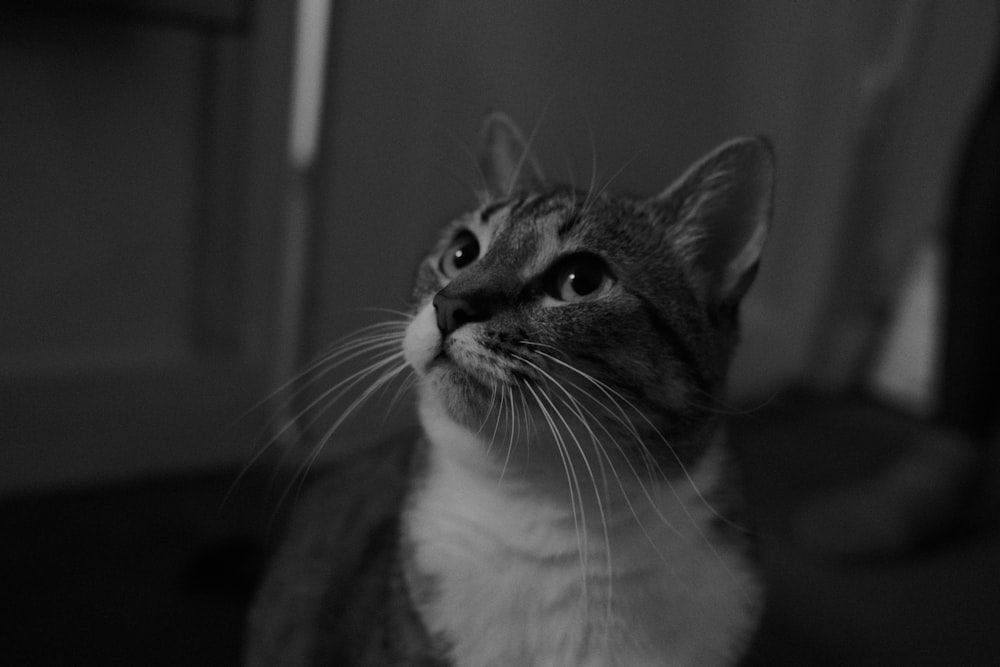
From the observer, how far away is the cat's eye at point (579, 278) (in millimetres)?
707

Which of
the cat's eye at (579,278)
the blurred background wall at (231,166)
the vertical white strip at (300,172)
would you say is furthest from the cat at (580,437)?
the vertical white strip at (300,172)

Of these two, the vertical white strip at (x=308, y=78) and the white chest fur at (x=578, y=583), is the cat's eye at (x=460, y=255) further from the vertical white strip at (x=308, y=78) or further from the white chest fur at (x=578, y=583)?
the vertical white strip at (x=308, y=78)

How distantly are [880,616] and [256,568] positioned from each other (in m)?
1.01

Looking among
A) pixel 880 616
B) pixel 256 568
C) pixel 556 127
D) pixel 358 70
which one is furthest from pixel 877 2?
pixel 256 568

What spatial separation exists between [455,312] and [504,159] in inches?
Result: 12.6

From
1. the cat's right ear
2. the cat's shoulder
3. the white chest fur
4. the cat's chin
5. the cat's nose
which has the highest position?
the cat's right ear

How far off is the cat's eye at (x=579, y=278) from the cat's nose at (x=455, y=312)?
0.29ft

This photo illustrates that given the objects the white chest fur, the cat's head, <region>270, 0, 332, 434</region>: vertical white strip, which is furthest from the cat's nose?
<region>270, 0, 332, 434</region>: vertical white strip

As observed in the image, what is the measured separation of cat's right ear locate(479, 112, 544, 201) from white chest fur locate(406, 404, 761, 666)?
0.30 m

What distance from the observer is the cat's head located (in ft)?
2.14

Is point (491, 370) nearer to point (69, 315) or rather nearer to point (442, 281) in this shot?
point (442, 281)

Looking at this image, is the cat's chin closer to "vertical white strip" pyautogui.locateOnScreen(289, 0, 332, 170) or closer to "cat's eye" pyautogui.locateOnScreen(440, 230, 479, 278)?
"cat's eye" pyautogui.locateOnScreen(440, 230, 479, 278)

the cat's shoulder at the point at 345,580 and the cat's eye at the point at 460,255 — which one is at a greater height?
the cat's eye at the point at 460,255

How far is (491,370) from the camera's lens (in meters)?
0.64
